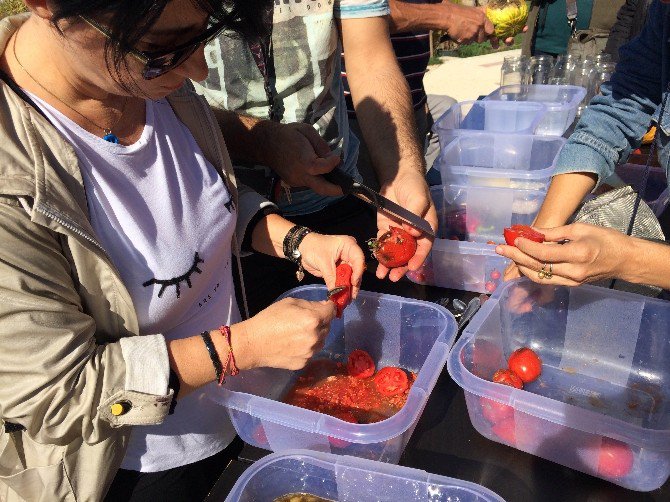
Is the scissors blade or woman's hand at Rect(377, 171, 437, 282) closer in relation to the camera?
the scissors blade

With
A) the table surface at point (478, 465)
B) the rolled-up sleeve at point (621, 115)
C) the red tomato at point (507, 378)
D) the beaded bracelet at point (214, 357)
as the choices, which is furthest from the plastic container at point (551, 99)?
the beaded bracelet at point (214, 357)

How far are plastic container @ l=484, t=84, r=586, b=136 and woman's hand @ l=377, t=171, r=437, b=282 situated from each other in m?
1.70

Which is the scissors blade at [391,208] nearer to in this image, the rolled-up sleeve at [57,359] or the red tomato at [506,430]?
the red tomato at [506,430]

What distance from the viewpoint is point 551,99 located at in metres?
4.16

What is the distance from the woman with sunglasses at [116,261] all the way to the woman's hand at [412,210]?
2.01 feet

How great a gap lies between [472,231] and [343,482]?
69.4 inches

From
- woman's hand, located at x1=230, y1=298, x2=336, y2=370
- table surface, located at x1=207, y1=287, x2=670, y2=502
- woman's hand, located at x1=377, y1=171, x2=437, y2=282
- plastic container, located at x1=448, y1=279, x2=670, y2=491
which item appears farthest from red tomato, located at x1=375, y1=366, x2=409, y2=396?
woman's hand, located at x1=230, y1=298, x2=336, y2=370

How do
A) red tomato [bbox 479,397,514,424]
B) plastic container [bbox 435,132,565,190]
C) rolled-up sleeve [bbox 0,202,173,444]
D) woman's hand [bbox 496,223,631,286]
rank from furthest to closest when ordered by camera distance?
1. plastic container [bbox 435,132,565,190]
2. woman's hand [bbox 496,223,631,286]
3. red tomato [bbox 479,397,514,424]
4. rolled-up sleeve [bbox 0,202,173,444]

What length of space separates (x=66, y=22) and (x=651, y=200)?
119 inches

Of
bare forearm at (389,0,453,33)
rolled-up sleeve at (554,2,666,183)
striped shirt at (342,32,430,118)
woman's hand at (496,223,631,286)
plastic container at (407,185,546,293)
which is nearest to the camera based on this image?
woman's hand at (496,223,631,286)

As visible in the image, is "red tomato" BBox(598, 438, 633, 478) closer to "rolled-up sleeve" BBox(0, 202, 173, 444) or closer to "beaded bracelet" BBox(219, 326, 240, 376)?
"beaded bracelet" BBox(219, 326, 240, 376)

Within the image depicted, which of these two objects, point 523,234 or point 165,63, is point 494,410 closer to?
point 523,234

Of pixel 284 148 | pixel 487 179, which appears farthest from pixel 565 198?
pixel 284 148

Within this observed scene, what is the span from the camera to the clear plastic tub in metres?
1.41
